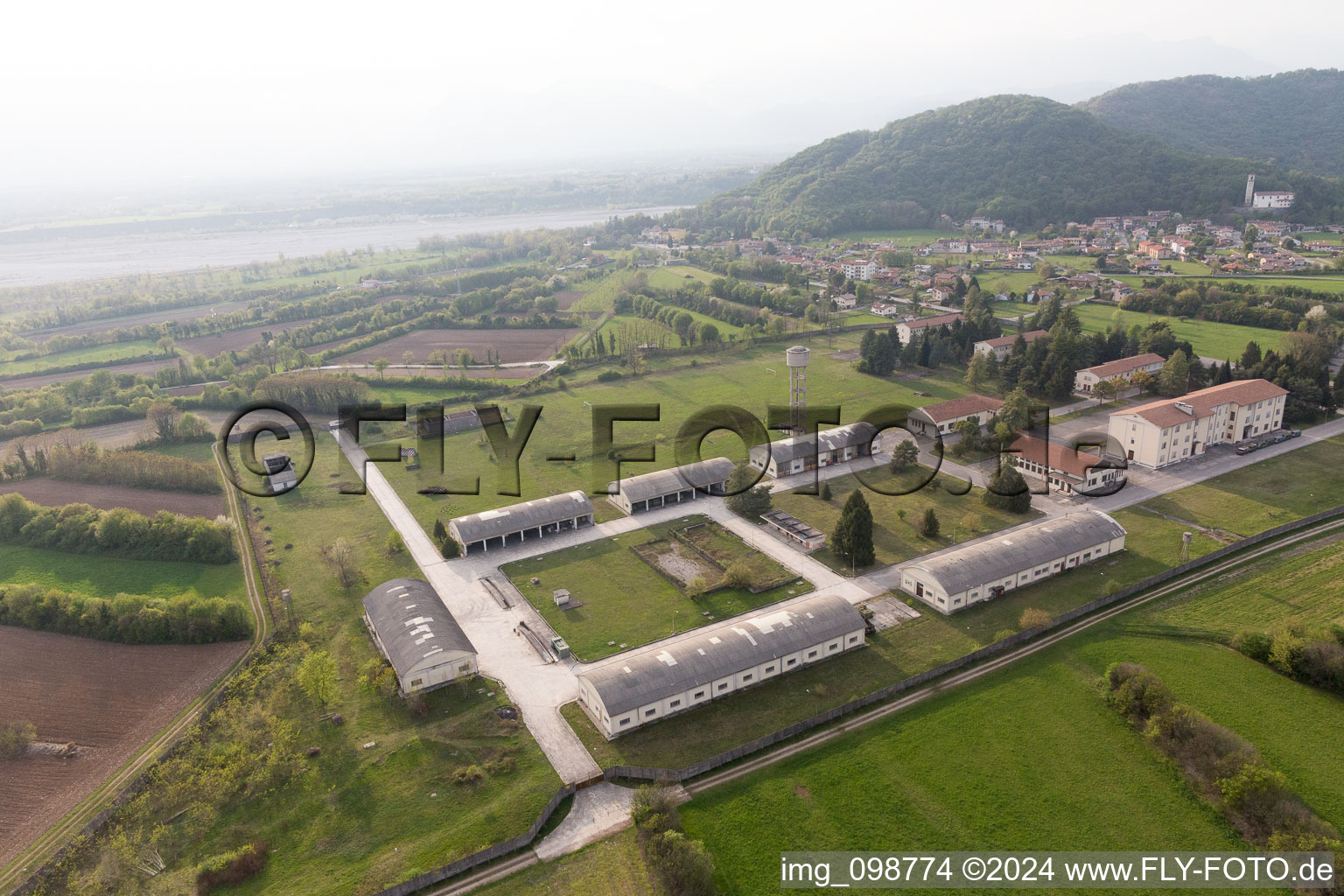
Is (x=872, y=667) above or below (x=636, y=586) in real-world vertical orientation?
below

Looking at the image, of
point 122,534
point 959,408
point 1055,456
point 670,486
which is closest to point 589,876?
point 670,486

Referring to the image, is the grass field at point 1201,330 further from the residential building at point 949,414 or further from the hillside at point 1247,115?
the hillside at point 1247,115

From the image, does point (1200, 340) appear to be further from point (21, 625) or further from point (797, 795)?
point (21, 625)

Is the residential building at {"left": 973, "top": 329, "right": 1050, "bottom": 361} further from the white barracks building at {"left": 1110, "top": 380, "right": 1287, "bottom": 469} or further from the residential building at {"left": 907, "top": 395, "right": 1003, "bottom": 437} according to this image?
the white barracks building at {"left": 1110, "top": 380, "right": 1287, "bottom": 469}

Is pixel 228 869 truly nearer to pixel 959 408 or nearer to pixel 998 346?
pixel 959 408

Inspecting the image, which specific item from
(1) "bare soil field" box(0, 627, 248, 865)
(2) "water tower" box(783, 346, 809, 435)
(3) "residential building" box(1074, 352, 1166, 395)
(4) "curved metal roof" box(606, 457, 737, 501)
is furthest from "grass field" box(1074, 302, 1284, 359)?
(1) "bare soil field" box(0, 627, 248, 865)

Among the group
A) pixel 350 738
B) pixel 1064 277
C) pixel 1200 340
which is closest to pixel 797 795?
pixel 350 738

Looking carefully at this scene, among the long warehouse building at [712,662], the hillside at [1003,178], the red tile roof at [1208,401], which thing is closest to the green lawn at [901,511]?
the long warehouse building at [712,662]
